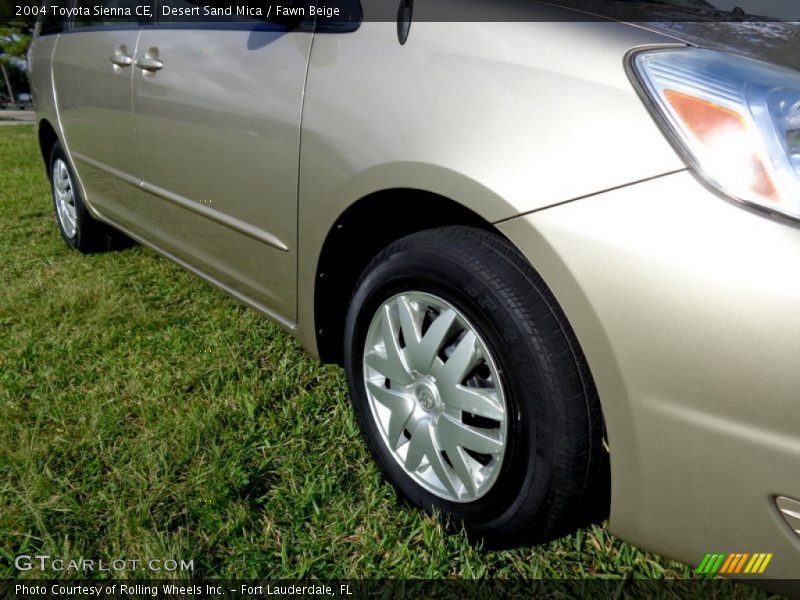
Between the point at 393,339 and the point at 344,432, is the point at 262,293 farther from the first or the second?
the point at 393,339

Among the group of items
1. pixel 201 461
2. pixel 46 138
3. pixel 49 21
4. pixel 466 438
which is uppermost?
pixel 49 21

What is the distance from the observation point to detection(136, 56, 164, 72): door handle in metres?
2.26

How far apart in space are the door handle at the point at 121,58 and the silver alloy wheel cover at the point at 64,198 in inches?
46.3

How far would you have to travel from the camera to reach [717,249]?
39.7 inches

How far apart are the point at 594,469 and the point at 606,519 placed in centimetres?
38

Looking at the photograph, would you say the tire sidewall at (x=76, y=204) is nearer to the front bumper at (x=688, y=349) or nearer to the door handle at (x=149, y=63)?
the door handle at (x=149, y=63)

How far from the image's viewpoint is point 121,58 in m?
2.51

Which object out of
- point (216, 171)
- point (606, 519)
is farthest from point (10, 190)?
point (606, 519)

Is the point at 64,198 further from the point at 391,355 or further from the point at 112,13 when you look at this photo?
the point at 391,355

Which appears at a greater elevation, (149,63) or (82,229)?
(149,63)

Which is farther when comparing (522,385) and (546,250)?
(522,385)

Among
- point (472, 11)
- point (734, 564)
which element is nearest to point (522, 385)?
point (734, 564)

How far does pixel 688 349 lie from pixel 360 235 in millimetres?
942

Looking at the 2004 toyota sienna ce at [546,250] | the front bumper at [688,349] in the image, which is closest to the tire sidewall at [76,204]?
the 2004 toyota sienna ce at [546,250]
